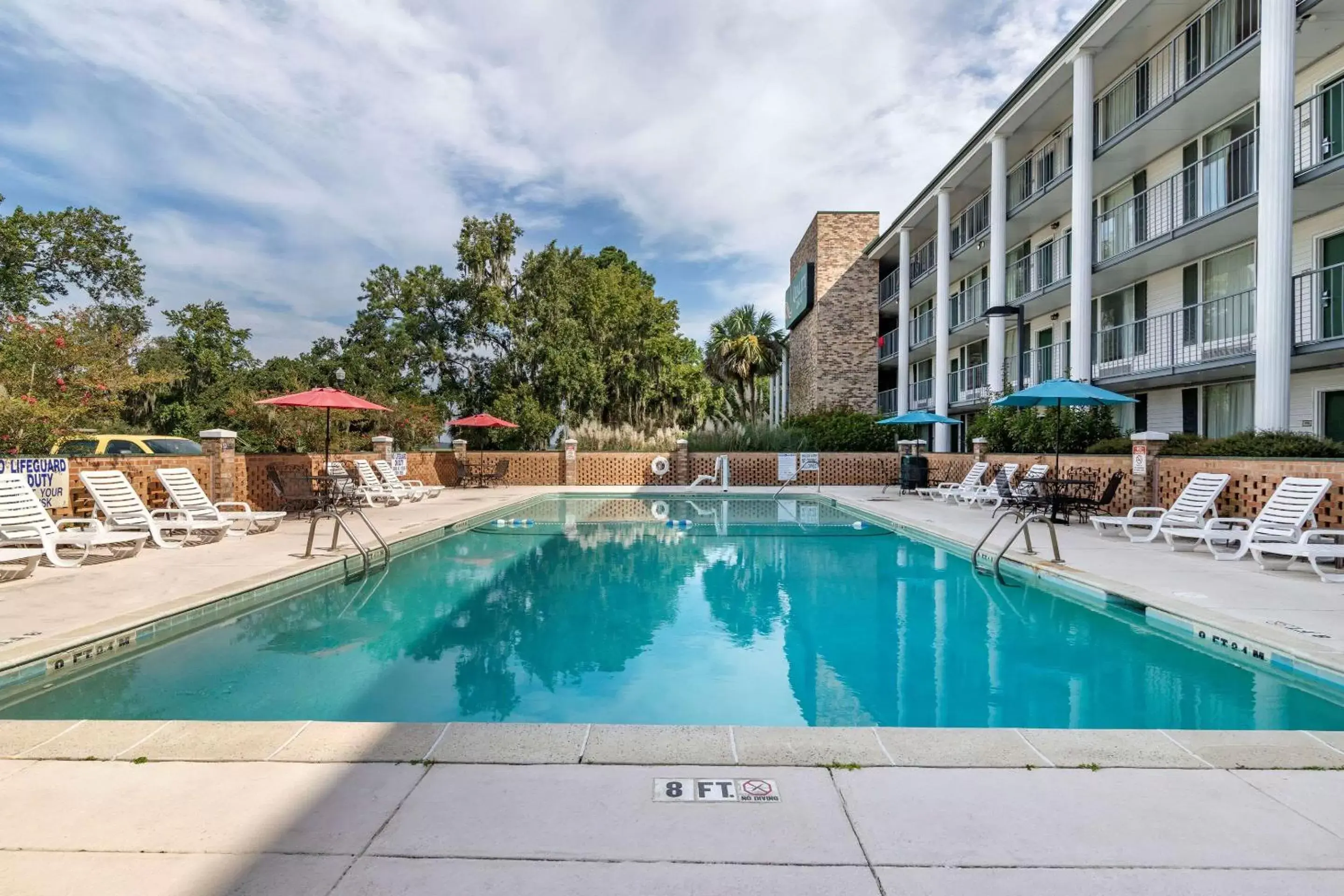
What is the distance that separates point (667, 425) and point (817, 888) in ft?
82.2

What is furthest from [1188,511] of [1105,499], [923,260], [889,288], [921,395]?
[889,288]

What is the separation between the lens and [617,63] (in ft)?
45.9

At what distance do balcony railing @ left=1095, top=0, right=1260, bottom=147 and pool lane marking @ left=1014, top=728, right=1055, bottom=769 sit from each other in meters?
13.1

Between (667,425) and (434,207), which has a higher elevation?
(434,207)

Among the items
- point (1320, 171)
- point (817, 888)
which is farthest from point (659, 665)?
point (1320, 171)

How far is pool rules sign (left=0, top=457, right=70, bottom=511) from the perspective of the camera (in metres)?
7.98

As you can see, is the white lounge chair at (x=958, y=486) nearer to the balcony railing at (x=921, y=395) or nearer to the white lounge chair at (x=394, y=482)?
the balcony railing at (x=921, y=395)

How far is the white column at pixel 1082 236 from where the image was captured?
585 inches

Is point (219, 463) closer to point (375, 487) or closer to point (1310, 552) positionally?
point (375, 487)

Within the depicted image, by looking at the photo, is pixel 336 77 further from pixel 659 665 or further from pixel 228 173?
pixel 659 665

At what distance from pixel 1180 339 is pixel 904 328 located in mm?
11118

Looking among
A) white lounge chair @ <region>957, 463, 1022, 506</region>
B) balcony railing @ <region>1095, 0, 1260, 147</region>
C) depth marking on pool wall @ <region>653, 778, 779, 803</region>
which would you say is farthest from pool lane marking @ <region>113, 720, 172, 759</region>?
balcony railing @ <region>1095, 0, 1260, 147</region>

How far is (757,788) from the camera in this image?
267cm

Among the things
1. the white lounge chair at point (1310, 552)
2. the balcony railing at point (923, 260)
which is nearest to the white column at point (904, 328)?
the balcony railing at point (923, 260)
